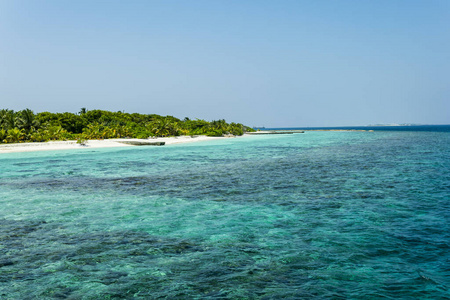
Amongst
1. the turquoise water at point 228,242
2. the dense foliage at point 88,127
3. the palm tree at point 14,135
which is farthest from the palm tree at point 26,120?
the turquoise water at point 228,242

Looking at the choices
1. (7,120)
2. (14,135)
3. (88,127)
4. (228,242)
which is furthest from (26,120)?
(228,242)

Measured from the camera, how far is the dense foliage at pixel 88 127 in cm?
6962

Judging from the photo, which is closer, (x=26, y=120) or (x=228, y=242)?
(x=228, y=242)

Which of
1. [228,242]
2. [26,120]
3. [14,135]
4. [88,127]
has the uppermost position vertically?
[26,120]

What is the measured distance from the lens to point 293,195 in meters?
17.8

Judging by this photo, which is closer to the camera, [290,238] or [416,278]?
[416,278]

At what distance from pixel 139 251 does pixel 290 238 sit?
16.0 ft

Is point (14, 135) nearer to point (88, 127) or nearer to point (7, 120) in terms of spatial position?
point (7, 120)

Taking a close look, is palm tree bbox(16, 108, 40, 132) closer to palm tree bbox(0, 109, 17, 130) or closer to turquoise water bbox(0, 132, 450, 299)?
palm tree bbox(0, 109, 17, 130)

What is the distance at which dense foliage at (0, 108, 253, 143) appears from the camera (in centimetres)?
6962

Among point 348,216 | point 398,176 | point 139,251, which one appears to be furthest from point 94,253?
point 398,176

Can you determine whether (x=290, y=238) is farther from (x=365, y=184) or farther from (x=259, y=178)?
(x=259, y=178)

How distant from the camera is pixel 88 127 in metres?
98.2

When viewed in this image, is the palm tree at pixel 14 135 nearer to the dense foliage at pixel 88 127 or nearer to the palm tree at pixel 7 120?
the dense foliage at pixel 88 127
